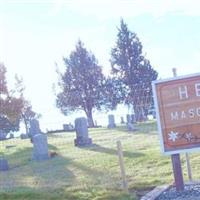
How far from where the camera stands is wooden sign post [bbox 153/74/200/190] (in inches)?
349

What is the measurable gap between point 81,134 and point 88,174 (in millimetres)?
8359

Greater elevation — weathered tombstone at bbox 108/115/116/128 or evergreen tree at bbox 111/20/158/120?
evergreen tree at bbox 111/20/158/120

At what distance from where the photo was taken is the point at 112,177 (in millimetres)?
11602

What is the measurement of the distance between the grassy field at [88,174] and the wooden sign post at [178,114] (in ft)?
3.30

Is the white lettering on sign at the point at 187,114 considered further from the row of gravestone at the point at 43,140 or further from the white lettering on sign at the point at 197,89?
the row of gravestone at the point at 43,140

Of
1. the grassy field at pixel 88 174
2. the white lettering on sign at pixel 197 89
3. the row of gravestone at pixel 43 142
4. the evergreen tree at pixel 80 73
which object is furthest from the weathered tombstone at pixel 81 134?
the evergreen tree at pixel 80 73

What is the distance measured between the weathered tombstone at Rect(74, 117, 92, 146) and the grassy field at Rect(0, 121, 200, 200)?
1.94 feet

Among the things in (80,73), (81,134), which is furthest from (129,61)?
(81,134)

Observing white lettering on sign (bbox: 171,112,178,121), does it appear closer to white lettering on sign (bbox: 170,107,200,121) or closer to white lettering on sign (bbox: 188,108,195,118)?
white lettering on sign (bbox: 170,107,200,121)

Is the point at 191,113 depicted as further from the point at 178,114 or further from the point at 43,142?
the point at 43,142

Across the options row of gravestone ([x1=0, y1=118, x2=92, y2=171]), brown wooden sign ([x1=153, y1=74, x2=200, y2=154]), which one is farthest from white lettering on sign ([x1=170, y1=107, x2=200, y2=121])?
row of gravestone ([x1=0, y1=118, x2=92, y2=171])

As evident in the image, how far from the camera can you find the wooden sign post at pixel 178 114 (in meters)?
8.87

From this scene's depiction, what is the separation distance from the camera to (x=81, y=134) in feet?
68.9

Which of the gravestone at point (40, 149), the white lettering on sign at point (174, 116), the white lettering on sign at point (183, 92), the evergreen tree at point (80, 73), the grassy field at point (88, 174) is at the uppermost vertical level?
the evergreen tree at point (80, 73)
